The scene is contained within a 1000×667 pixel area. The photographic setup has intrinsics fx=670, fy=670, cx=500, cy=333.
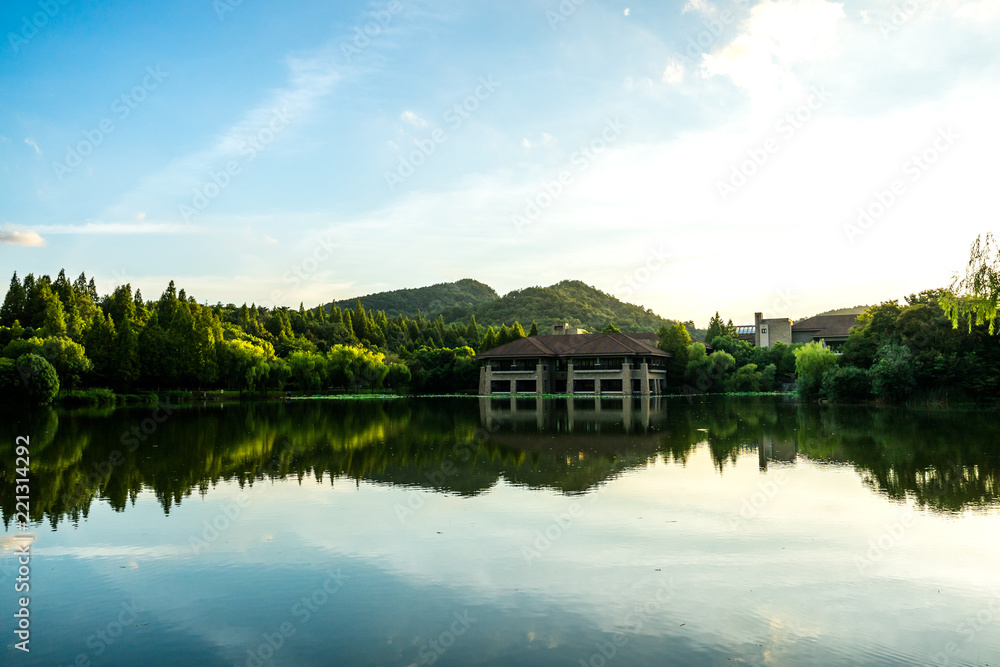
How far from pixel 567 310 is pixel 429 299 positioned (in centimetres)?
5560

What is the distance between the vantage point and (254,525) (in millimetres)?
8969

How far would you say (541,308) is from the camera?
124188 millimetres

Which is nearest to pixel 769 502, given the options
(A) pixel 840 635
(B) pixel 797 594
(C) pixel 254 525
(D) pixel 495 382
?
(B) pixel 797 594

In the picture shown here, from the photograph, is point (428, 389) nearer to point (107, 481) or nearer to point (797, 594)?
point (107, 481)

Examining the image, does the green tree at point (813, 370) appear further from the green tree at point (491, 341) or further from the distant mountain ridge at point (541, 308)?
the distant mountain ridge at point (541, 308)

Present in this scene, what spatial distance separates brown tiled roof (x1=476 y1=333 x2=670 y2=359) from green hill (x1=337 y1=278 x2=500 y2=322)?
82321 mm

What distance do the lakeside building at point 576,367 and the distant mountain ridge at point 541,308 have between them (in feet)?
125

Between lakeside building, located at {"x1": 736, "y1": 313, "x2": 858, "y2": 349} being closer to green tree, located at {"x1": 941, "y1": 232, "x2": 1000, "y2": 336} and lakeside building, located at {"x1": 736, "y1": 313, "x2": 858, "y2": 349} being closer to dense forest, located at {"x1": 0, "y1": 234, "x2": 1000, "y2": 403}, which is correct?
dense forest, located at {"x1": 0, "y1": 234, "x2": 1000, "y2": 403}

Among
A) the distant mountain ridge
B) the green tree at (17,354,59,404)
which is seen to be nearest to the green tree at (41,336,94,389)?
the green tree at (17,354,59,404)

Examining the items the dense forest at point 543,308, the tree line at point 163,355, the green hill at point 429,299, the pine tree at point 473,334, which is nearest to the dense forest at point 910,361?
the tree line at point 163,355

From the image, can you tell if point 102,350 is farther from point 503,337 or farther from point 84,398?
point 503,337

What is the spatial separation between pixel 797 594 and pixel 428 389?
6028cm

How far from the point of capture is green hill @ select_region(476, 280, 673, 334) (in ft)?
388

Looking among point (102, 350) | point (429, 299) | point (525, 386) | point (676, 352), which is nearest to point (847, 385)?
point (676, 352)
